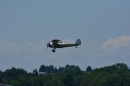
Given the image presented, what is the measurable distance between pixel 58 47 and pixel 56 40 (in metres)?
1.70

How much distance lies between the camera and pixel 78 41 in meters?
166

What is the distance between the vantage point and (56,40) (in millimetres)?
160375

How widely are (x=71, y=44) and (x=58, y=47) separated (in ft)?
23.3

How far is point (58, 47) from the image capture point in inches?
6275

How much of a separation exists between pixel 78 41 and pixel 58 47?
7.97m

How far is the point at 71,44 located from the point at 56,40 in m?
6.37

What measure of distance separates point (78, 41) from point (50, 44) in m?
7.31

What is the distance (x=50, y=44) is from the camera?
161 meters

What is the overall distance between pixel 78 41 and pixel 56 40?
286 inches

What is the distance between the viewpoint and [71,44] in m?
166
